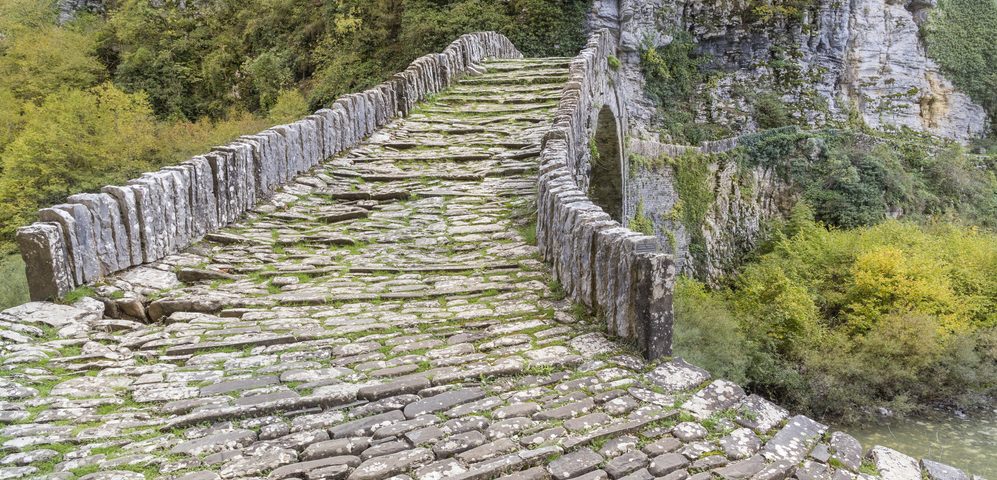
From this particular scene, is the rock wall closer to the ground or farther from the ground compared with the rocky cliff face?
closer to the ground

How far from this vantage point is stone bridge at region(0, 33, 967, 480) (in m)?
3.06

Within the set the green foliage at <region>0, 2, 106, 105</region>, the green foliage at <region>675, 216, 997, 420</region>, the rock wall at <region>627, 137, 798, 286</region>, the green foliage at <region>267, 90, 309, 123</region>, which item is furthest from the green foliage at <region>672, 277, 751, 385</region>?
the green foliage at <region>0, 2, 106, 105</region>

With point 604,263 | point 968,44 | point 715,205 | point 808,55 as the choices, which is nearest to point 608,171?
point 715,205

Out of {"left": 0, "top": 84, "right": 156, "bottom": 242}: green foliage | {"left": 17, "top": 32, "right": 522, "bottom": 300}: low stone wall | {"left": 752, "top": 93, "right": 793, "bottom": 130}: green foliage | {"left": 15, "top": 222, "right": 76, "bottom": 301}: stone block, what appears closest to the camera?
{"left": 15, "top": 222, "right": 76, "bottom": 301}: stone block

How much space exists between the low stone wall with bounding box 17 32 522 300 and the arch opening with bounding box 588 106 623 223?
618cm

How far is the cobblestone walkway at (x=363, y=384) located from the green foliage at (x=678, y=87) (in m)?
17.3

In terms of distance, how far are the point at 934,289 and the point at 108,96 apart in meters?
24.8

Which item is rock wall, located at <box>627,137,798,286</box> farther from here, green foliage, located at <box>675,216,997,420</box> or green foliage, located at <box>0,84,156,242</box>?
green foliage, located at <box>0,84,156,242</box>

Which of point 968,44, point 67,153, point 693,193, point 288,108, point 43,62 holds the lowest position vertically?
point 693,193

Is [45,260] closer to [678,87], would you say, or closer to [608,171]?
[608,171]

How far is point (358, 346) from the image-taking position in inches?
168

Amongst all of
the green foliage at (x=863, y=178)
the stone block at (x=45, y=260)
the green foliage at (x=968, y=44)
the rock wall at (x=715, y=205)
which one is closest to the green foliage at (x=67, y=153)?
the stone block at (x=45, y=260)

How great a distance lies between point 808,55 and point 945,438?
A: 16569 mm

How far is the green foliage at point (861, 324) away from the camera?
503 inches
